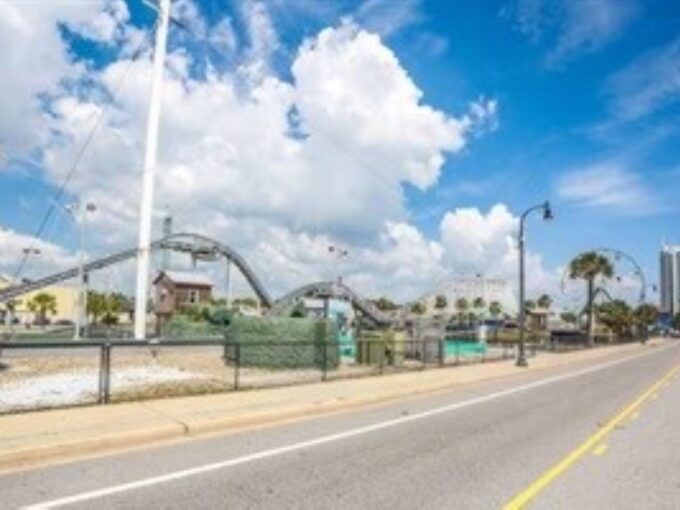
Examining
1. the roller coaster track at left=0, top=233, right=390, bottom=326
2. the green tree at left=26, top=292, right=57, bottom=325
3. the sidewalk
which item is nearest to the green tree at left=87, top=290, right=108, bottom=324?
the green tree at left=26, top=292, right=57, bottom=325

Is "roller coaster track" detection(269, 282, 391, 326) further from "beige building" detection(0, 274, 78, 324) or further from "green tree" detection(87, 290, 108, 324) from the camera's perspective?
"beige building" detection(0, 274, 78, 324)

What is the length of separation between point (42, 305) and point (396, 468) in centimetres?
14806

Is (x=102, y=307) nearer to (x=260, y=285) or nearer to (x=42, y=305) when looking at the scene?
(x=42, y=305)

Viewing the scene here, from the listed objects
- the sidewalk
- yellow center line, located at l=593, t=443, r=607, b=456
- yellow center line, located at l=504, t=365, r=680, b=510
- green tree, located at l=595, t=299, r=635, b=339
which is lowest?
yellow center line, located at l=593, t=443, r=607, b=456

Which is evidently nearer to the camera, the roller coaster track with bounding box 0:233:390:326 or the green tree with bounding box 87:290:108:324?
the roller coaster track with bounding box 0:233:390:326

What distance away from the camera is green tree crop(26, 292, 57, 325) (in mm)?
151625

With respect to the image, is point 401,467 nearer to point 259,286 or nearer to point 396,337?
point 396,337

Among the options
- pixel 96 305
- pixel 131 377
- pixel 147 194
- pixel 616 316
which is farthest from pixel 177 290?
pixel 131 377

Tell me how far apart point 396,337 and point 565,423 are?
70.8ft

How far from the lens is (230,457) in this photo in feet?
41.6

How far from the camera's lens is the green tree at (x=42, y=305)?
151625mm

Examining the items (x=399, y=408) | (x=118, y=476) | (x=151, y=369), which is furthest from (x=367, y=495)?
(x=151, y=369)

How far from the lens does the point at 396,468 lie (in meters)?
12.2

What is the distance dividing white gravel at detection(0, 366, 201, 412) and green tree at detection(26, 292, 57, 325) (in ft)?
404
